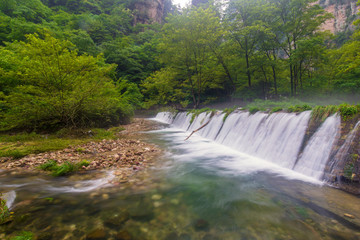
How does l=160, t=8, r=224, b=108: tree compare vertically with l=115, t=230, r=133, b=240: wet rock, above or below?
above

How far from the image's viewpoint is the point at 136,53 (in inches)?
1510

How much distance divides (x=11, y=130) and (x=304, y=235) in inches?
471

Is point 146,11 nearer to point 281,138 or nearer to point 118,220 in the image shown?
point 281,138

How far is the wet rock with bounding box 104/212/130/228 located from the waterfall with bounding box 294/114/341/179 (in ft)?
14.7

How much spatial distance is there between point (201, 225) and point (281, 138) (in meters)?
4.76

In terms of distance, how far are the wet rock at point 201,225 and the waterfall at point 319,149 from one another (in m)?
3.36

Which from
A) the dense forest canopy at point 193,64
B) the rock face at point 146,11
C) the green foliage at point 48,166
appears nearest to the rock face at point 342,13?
the dense forest canopy at point 193,64

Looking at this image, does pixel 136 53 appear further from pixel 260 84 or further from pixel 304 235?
pixel 304 235

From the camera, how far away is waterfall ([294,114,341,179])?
4027 millimetres

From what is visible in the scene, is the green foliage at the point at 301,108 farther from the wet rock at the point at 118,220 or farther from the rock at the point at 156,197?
the wet rock at the point at 118,220

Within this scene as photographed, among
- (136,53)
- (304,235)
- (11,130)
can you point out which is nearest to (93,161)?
(304,235)

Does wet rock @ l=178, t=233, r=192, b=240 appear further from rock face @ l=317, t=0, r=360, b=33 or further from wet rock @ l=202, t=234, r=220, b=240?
rock face @ l=317, t=0, r=360, b=33

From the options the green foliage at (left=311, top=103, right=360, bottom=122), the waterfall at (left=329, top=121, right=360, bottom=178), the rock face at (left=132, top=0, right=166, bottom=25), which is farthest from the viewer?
the rock face at (left=132, top=0, right=166, bottom=25)

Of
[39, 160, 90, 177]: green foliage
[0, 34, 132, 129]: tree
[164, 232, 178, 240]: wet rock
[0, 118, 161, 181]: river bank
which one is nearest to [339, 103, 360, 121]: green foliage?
[164, 232, 178, 240]: wet rock
